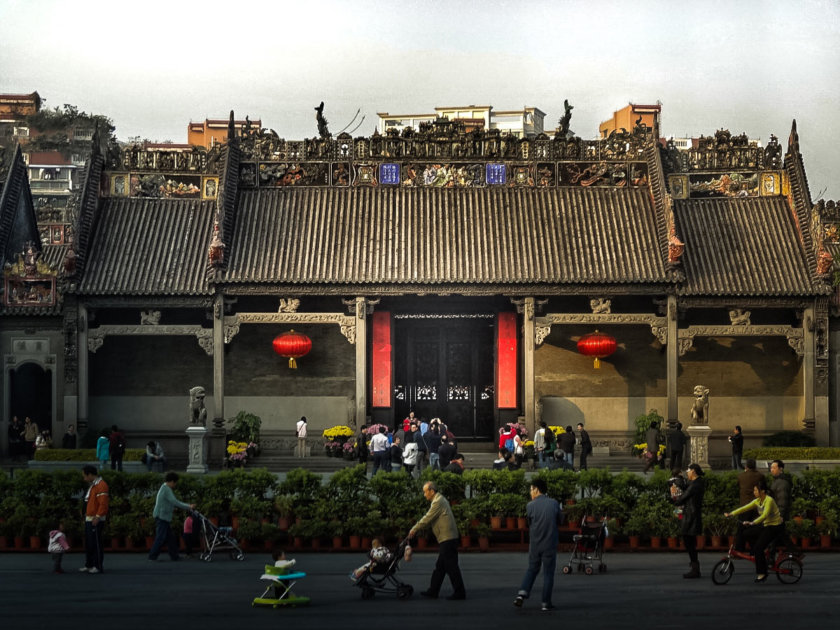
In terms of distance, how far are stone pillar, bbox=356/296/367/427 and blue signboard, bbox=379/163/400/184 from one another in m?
4.66

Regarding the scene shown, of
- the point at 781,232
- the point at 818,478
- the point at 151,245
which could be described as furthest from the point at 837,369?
the point at 151,245

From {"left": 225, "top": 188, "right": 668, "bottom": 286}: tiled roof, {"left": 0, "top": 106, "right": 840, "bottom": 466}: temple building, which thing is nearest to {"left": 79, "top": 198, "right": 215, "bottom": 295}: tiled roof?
{"left": 0, "top": 106, "right": 840, "bottom": 466}: temple building

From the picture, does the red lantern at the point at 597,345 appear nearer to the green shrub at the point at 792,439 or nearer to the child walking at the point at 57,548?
the green shrub at the point at 792,439

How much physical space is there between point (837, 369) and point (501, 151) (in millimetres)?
11260

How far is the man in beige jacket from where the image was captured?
15.7 meters

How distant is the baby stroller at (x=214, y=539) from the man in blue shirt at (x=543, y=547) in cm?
544

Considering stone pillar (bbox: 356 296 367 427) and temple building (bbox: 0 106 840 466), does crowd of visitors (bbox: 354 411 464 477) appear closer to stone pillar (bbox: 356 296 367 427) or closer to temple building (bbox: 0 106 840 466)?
stone pillar (bbox: 356 296 367 427)

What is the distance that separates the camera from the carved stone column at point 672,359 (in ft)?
109

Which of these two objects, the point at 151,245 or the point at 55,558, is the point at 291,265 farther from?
the point at 55,558

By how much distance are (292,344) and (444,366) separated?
469 centimetres

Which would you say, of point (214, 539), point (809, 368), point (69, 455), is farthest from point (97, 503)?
point (809, 368)

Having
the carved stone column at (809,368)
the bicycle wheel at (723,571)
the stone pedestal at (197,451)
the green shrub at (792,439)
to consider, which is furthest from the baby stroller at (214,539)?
the carved stone column at (809,368)

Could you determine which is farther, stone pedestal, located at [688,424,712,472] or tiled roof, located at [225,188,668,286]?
tiled roof, located at [225,188,668,286]

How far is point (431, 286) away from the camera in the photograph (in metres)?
33.3
